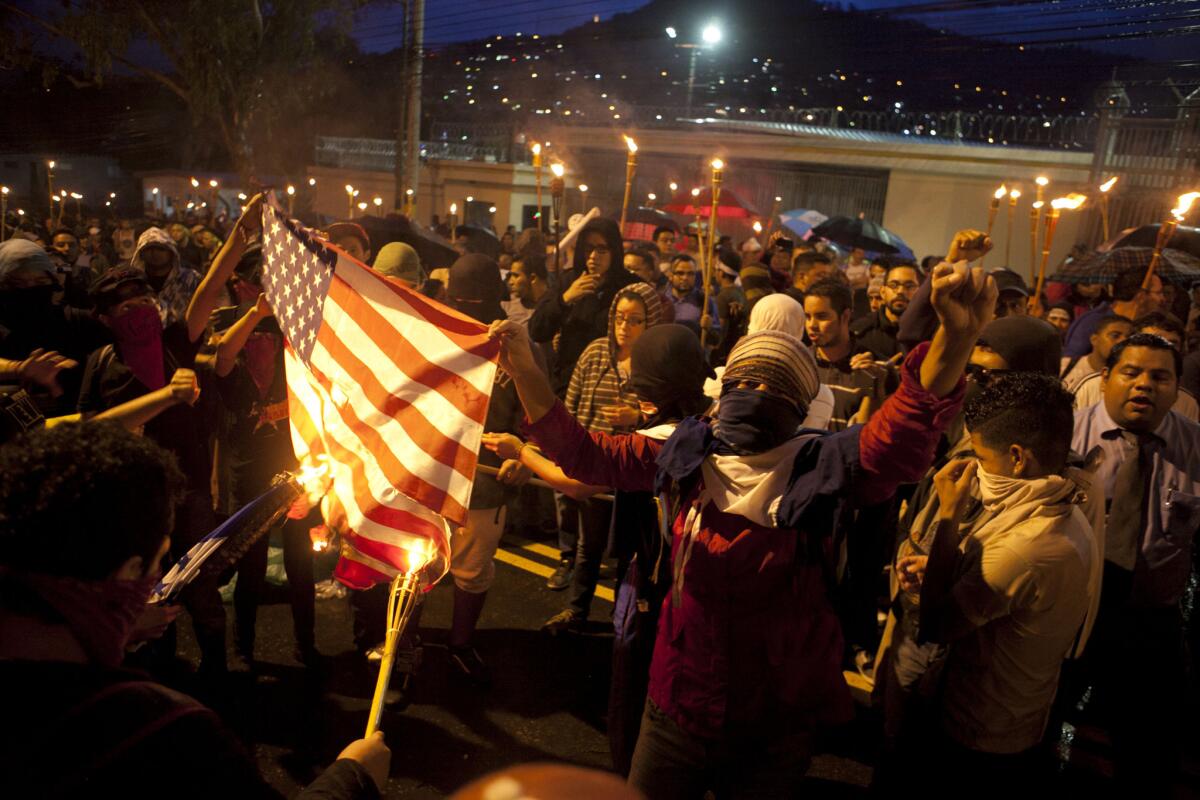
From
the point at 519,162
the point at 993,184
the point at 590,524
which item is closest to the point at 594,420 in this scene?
the point at 590,524

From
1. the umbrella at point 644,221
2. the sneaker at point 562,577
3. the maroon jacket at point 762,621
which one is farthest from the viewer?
the umbrella at point 644,221

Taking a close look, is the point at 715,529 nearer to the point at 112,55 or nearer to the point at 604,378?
the point at 604,378

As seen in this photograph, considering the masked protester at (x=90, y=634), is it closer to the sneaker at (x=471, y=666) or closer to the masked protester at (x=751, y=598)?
the masked protester at (x=751, y=598)

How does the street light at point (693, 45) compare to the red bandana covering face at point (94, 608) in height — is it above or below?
above

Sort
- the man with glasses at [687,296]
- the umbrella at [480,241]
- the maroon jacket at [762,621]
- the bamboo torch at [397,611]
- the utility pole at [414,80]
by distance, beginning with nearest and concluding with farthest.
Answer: the bamboo torch at [397,611]
the maroon jacket at [762,621]
the man with glasses at [687,296]
the umbrella at [480,241]
the utility pole at [414,80]

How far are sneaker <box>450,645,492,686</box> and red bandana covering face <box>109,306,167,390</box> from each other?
2232 millimetres

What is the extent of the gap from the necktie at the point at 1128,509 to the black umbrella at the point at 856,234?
10415mm

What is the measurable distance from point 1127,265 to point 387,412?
9278 mm

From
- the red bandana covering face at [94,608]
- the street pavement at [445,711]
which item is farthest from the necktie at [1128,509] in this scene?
the red bandana covering face at [94,608]

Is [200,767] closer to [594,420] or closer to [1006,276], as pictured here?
[594,420]

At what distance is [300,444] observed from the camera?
127 inches

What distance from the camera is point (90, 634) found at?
1626 millimetres

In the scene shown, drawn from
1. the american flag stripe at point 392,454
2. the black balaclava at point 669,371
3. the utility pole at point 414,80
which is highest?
the utility pole at point 414,80

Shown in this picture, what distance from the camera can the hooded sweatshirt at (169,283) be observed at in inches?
259
